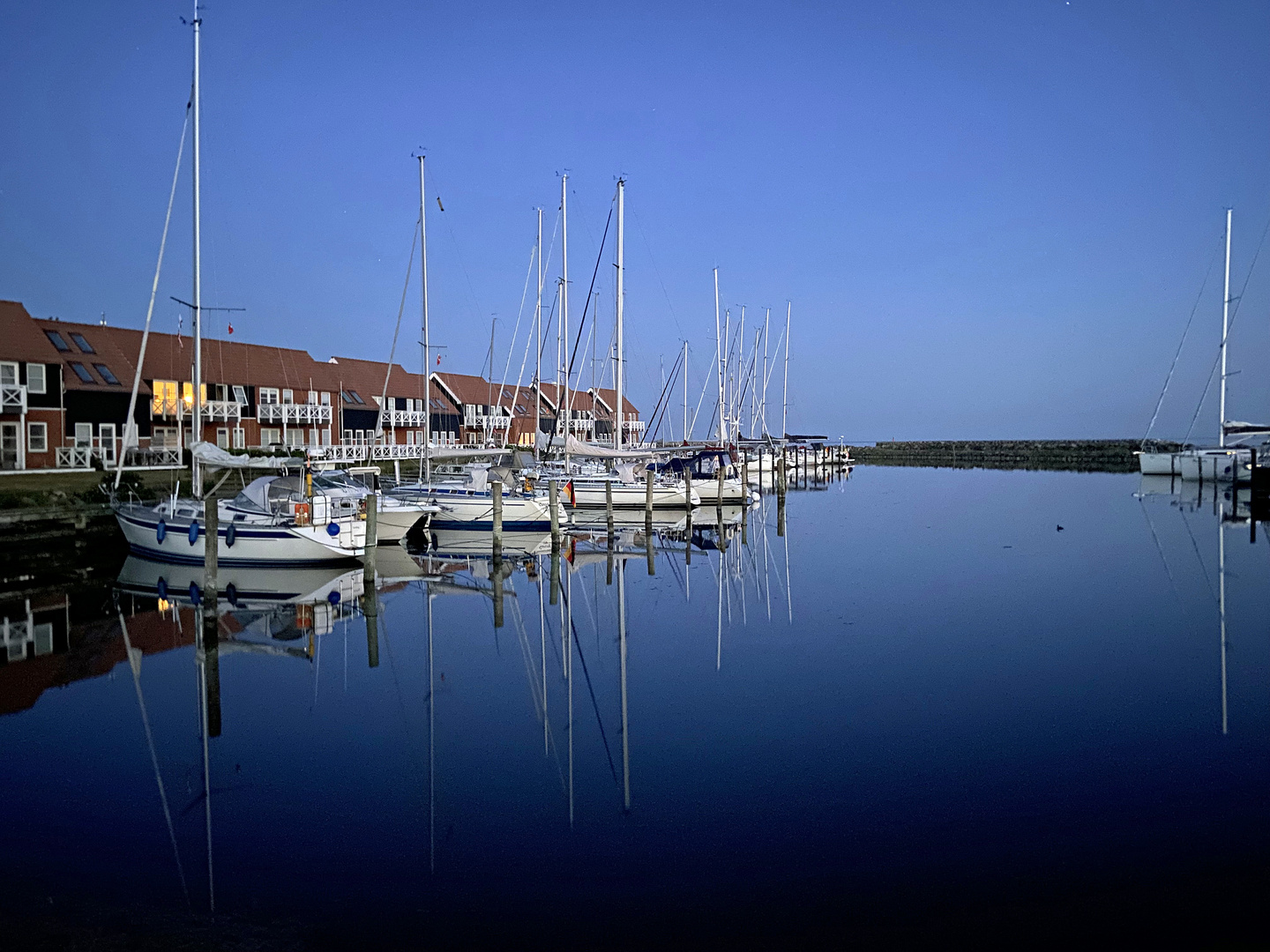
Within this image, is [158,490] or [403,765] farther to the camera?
[158,490]

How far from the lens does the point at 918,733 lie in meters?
12.2

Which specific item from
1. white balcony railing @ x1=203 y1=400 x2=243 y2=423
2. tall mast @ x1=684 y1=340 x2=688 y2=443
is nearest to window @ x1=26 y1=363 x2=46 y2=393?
white balcony railing @ x1=203 y1=400 x2=243 y2=423

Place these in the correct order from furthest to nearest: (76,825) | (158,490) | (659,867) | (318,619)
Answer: (158,490)
(318,619)
(76,825)
(659,867)

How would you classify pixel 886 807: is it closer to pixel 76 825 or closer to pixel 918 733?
pixel 918 733

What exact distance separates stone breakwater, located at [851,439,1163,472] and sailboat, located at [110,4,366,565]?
85.5 meters

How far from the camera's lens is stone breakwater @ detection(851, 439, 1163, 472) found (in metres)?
105

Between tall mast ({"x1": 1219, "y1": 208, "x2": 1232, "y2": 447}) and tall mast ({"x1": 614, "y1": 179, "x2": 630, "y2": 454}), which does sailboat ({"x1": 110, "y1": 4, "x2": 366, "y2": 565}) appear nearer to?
tall mast ({"x1": 614, "y1": 179, "x2": 630, "y2": 454})

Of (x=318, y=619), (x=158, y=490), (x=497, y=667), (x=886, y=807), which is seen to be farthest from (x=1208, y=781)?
(x=158, y=490)

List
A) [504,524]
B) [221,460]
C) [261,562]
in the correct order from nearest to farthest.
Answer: [261,562]
[221,460]
[504,524]

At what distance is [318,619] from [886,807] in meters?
13.0

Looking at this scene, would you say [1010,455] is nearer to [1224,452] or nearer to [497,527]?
[1224,452]

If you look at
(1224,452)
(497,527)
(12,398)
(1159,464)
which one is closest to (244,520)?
(497,527)

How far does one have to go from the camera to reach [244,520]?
80.5 feet

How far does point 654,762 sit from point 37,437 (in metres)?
41.0
